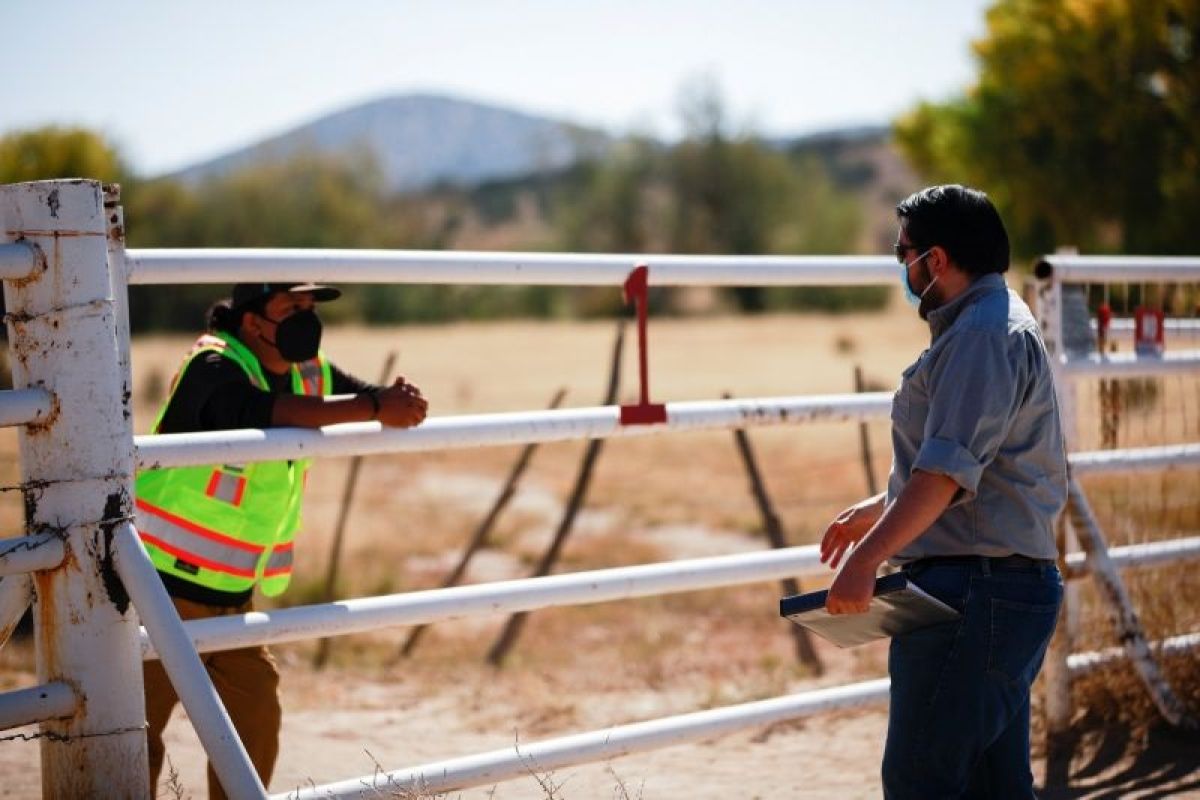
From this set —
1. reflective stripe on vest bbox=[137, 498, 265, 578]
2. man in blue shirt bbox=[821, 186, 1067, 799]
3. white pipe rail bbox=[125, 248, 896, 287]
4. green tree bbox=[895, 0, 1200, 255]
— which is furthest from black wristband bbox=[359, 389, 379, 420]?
green tree bbox=[895, 0, 1200, 255]

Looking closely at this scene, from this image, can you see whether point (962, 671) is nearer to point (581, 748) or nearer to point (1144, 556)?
point (581, 748)

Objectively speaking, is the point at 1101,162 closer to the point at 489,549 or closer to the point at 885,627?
the point at 489,549

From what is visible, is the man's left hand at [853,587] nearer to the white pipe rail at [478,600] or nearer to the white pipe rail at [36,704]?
the white pipe rail at [478,600]

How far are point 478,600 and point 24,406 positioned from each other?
4.38 feet

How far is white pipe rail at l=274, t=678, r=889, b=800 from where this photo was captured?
11.1ft

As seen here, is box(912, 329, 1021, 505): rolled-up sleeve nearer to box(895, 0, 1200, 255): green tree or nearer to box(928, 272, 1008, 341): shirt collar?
box(928, 272, 1008, 341): shirt collar

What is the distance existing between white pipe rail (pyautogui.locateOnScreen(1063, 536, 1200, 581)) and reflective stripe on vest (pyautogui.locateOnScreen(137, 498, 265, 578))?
283cm

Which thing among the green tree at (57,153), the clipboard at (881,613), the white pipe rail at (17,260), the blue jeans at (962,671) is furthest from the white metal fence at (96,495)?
the green tree at (57,153)

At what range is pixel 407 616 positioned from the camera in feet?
11.7

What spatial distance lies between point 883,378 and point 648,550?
12886mm

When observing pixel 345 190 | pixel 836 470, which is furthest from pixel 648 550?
pixel 345 190

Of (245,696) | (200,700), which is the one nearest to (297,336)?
(245,696)

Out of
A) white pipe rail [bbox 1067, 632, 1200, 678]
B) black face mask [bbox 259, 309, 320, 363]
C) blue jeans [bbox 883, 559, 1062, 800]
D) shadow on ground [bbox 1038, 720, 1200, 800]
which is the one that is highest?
black face mask [bbox 259, 309, 320, 363]

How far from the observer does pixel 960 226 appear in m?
2.97
